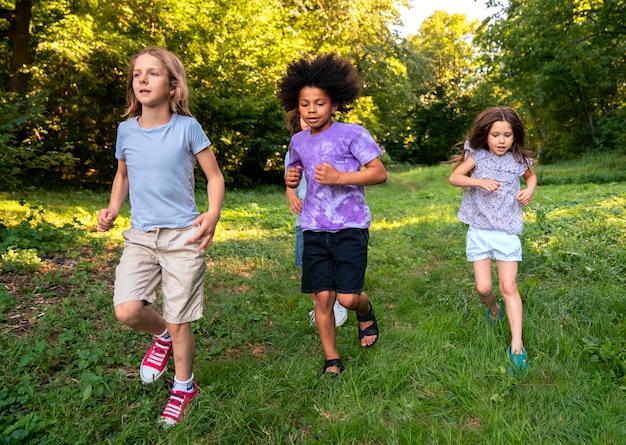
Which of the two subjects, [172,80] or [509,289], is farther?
[509,289]

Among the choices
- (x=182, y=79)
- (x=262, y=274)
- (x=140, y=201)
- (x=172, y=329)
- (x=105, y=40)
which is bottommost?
(x=262, y=274)

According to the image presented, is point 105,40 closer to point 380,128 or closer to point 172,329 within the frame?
point 172,329

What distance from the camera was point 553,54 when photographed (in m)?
18.6

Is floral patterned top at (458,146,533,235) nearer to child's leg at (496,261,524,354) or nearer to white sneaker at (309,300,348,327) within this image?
child's leg at (496,261,524,354)

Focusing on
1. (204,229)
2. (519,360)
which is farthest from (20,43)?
(519,360)

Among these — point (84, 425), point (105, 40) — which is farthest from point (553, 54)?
point (84, 425)

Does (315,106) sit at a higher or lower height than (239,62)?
lower

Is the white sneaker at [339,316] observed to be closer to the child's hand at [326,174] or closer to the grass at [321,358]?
the grass at [321,358]

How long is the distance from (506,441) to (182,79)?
2618 mm

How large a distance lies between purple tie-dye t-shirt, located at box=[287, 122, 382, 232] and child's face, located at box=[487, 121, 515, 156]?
3.21ft

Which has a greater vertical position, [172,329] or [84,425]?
[172,329]

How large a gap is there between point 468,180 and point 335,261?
1138mm

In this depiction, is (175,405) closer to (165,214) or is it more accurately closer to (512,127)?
(165,214)

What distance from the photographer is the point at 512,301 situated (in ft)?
10.9
